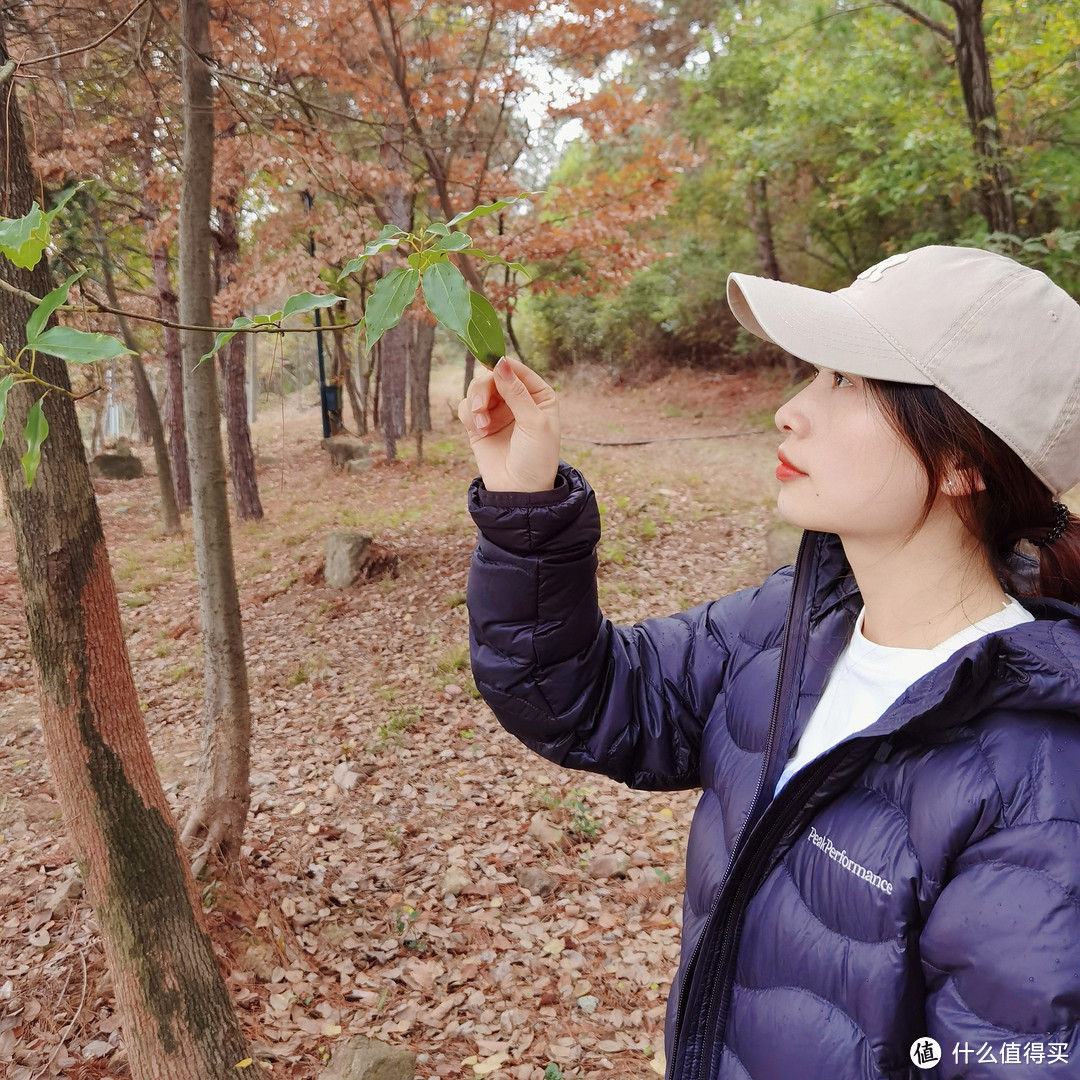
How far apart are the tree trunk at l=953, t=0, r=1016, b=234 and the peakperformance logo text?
8.02 metres

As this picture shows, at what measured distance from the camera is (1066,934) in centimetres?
81

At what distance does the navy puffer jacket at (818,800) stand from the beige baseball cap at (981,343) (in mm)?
266

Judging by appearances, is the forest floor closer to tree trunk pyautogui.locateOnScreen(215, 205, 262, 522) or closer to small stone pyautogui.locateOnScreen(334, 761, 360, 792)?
small stone pyautogui.locateOnScreen(334, 761, 360, 792)

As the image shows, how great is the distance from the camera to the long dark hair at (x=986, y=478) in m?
1.08

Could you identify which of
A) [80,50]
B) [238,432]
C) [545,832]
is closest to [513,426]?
[80,50]

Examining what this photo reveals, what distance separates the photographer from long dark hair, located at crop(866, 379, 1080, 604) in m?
1.08

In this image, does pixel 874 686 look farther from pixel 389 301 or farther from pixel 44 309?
pixel 44 309

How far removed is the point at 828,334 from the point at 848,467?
0.65 feet

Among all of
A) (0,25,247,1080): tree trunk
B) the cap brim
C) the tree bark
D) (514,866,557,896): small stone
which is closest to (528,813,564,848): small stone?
A: (514,866,557,896): small stone

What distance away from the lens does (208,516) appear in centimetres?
374

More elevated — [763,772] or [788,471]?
[788,471]

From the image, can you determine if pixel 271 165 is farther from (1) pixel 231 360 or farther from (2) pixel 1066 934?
(1) pixel 231 360

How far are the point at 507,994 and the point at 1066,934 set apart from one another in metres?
2.97

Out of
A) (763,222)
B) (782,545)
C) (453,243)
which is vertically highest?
(763,222)
